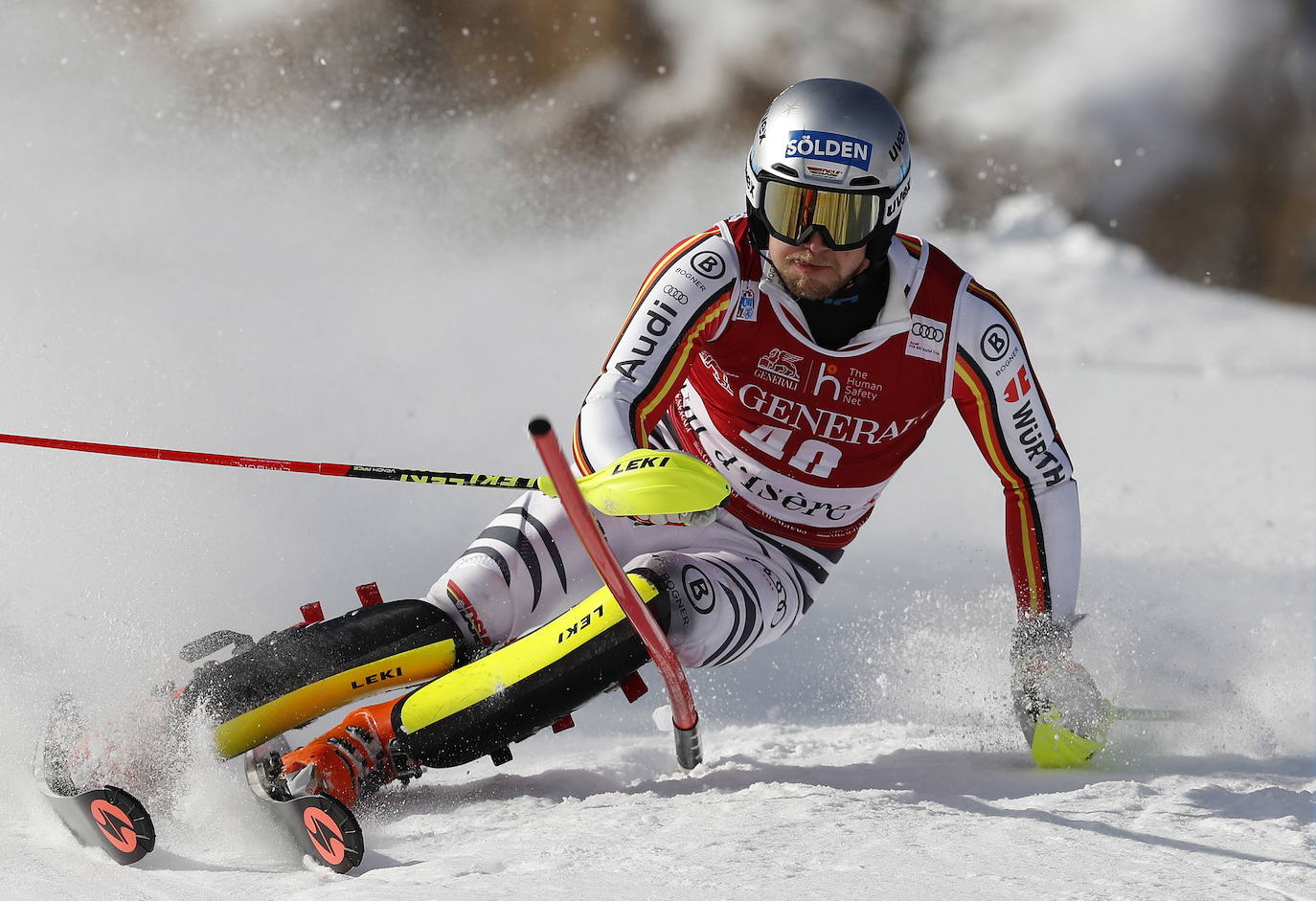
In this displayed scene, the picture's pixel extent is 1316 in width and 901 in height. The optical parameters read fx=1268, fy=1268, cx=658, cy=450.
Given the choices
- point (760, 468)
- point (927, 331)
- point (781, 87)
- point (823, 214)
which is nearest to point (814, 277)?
point (823, 214)

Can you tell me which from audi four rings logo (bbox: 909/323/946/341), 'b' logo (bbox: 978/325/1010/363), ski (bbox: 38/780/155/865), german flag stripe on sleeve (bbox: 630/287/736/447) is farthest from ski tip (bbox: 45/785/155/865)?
'b' logo (bbox: 978/325/1010/363)

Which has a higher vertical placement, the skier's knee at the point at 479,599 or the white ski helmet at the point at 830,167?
the white ski helmet at the point at 830,167

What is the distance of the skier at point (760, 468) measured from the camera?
8.33ft

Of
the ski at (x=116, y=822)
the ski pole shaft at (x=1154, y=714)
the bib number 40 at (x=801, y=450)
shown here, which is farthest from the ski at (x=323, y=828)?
the ski pole shaft at (x=1154, y=714)

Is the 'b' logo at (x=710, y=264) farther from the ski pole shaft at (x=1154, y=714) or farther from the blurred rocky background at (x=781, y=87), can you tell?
the blurred rocky background at (x=781, y=87)

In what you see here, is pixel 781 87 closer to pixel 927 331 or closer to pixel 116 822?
pixel 927 331

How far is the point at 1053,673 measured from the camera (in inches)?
115

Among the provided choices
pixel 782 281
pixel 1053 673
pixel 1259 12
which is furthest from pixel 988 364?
pixel 1259 12

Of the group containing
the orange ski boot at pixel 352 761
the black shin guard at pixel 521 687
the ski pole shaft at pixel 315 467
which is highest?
the ski pole shaft at pixel 315 467

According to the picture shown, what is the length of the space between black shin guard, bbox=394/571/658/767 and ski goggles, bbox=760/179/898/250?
82 centimetres

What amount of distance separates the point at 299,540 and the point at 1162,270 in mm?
8649

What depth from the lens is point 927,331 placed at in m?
2.81

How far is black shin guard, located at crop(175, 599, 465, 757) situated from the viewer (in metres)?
2.49

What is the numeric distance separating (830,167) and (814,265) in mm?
211
